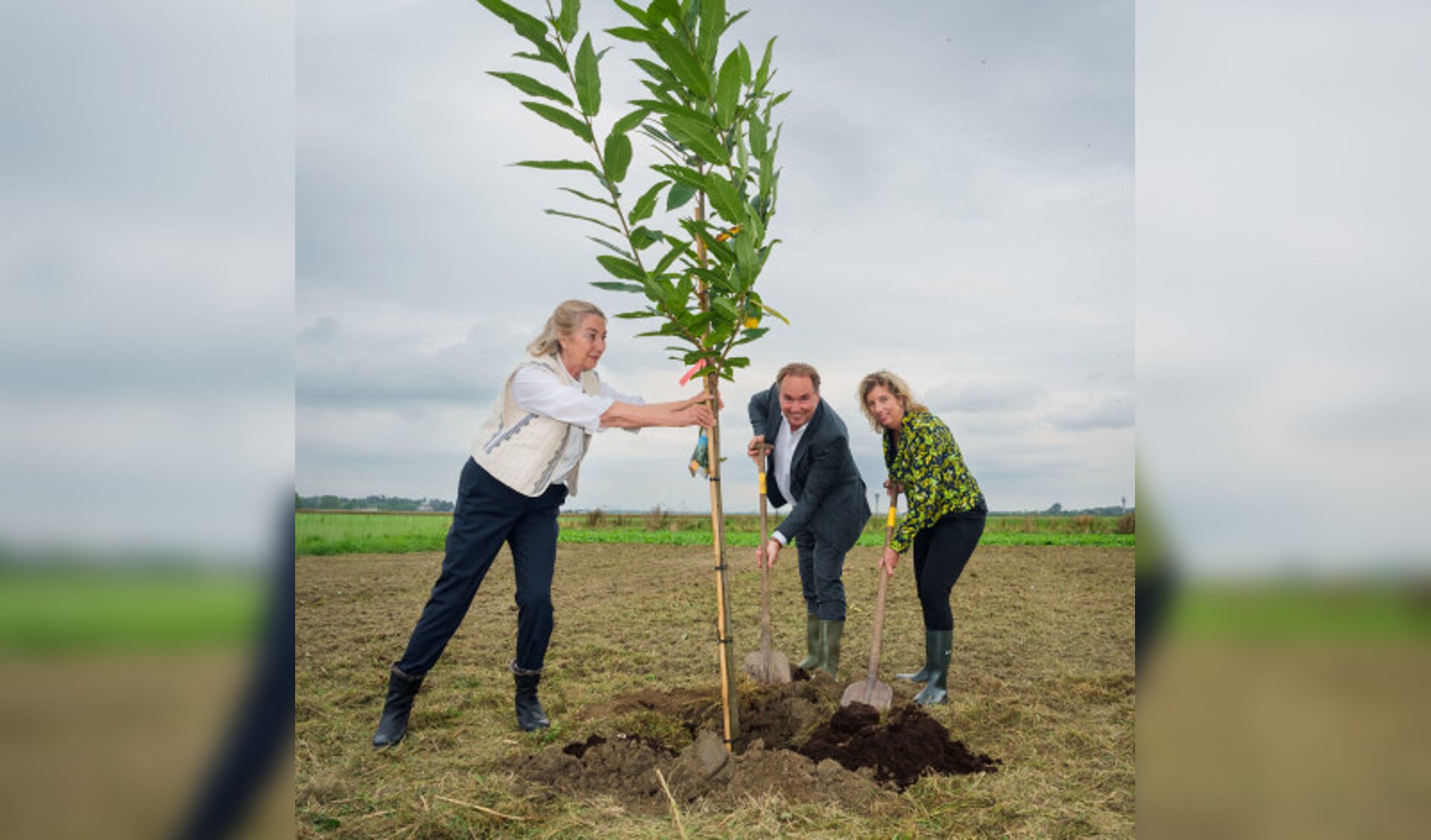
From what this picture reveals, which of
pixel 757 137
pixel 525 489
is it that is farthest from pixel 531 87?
pixel 525 489

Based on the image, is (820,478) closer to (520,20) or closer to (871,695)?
(871,695)

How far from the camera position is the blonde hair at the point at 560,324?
11.0ft

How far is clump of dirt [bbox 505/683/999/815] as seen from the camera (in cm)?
283

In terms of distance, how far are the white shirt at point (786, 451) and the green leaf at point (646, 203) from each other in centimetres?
203

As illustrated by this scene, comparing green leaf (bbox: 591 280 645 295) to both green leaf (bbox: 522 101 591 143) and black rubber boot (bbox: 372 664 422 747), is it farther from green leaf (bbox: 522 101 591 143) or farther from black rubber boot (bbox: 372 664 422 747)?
black rubber boot (bbox: 372 664 422 747)

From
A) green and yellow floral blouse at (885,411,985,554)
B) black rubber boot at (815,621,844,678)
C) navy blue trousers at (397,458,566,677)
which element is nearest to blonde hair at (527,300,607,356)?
navy blue trousers at (397,458,566,677)

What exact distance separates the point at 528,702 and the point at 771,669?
109 cm

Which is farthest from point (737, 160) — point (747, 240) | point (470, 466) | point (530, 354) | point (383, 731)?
point (383, 731)

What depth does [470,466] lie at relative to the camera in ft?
11.4

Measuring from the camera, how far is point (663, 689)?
4.42 meters

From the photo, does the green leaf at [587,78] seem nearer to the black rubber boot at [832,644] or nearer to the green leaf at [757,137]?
the green leaf at [757,137]
